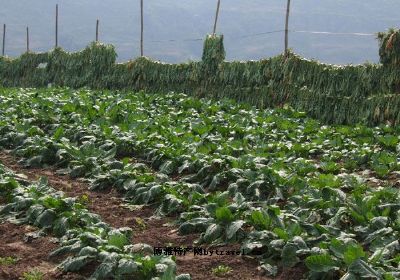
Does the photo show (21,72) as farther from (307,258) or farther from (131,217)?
(307,258)

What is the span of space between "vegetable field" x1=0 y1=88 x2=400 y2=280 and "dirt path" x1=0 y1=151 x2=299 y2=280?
0.39ft

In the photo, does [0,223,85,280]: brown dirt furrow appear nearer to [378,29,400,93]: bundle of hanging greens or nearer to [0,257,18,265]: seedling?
[0,257,18,265]: seedling

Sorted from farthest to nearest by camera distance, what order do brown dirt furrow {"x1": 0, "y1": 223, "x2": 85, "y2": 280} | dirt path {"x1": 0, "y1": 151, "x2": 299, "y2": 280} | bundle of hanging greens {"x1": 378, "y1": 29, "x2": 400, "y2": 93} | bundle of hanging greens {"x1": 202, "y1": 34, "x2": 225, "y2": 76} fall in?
bundle of hanging greens {"x1": 202, "y1": 34, "x2": 225, "y2": 76}, bundle of hanging greens {"x1": 378, "y1": 29, "x2": 400, "y2": 93}, dirt path {"x1": 0, "y1": 151, "x2": 299, "y2": 280}, brown dirt furrow {"x1": 0, "y1": 223, "x2": 85, "y2": 280}

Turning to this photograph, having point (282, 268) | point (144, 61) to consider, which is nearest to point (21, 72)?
point (144, 61)

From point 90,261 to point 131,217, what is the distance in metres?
1.89

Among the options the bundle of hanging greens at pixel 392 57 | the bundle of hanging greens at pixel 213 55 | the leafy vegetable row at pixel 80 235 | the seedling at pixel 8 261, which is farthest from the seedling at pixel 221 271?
the bundle of hanging greens at pixel 213 55

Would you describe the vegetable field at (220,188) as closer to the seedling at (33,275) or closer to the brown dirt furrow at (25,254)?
the brown dirt furrow at (25,254)

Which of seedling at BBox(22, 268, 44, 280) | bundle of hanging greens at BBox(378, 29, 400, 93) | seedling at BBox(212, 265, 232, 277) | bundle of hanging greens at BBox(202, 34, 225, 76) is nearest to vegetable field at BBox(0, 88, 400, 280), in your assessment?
seedling at BBox(212, 265, 232, 277)

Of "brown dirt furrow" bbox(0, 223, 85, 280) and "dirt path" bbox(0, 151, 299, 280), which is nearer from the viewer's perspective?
"brown dirt furrow" bbox(0, 223, 85, 280)

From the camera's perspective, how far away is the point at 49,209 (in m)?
7.23

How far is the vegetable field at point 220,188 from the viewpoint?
19.5 ft

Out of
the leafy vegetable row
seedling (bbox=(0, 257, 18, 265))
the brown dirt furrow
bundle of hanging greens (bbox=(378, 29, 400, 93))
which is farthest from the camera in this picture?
bundle of hanging greens (bbox=(378, 29, 400, 93))

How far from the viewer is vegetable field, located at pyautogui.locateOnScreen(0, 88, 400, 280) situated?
5.95 m

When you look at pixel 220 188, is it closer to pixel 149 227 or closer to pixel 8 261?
pixel 149 227
